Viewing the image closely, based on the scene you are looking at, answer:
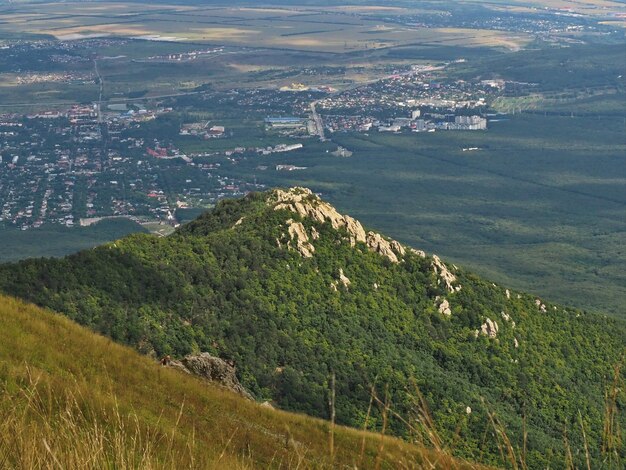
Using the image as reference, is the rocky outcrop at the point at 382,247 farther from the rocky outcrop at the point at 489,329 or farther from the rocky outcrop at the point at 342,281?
the rocky outcrop at the point at 489,329

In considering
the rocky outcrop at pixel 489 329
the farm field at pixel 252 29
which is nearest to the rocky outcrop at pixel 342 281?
the rocky outcrop at pixel 489 329

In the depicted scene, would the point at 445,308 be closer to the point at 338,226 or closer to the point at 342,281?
the point at 342,281

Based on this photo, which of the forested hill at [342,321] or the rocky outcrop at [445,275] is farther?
the rocky outcrop at [445,275]

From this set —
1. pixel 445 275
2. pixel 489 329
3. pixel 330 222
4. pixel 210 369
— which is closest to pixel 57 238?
pixel 330 222

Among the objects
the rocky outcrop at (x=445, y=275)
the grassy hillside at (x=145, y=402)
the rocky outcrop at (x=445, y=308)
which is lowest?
the rocky outcrop at (x=445, y=308)

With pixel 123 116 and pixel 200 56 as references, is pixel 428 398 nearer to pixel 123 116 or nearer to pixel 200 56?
pixel 123 116

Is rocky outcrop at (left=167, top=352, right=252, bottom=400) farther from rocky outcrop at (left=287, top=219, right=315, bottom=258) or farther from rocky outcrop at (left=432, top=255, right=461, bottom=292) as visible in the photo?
rocky outcrop at (left=432, top=255, right=461, bottom=292)
